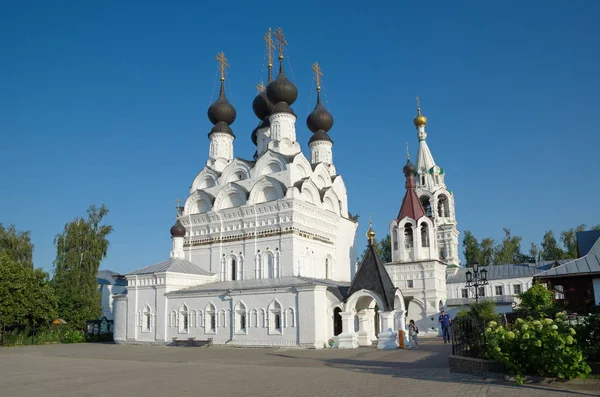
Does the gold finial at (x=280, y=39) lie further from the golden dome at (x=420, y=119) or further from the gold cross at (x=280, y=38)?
the golden dome at (x=420, y=119)

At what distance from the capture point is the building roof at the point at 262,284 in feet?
68.9

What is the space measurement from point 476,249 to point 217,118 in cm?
2983

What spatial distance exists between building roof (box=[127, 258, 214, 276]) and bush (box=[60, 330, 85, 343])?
6.13 metres

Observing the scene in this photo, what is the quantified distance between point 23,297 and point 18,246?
9.93 m

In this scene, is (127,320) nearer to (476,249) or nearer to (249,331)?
(249,331)

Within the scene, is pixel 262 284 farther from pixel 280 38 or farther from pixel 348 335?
pixel 280 38

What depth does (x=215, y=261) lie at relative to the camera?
87.9 feet

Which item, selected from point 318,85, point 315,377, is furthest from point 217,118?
point 315,377

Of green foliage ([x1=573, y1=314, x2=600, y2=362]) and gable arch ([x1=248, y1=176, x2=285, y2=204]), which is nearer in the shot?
green foliage ([x1=573, y1=314, x2=600, y2=362])

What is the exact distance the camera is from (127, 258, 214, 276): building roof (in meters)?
24.9

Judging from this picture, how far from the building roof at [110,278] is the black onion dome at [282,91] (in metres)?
22.3

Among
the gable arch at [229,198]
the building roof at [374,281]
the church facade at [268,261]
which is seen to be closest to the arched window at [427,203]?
the church facade at [268,261]

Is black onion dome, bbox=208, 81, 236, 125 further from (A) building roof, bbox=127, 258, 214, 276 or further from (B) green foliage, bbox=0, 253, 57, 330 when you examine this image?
(B) green foliage, bbox=0, 253, 57, 330

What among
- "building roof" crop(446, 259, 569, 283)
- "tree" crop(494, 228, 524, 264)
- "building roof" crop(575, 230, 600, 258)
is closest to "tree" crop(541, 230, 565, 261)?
"tree" crop(494, 228, 524, 264)
